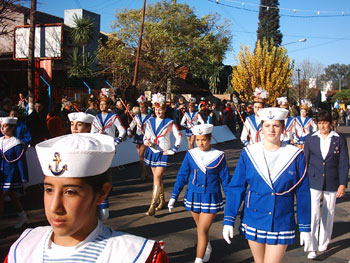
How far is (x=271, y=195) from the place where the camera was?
12.3 ft

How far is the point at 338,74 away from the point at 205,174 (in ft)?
368

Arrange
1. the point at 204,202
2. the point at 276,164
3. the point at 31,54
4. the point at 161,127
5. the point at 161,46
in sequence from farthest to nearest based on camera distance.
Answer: the point at 161,46
the point at 31,54
the point at 161,127
the point at 204,202
the point at 276,164

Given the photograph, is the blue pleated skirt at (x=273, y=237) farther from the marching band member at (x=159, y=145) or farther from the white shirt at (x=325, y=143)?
the marching band member at (x=159, y=145)

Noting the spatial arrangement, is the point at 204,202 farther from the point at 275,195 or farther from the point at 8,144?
the point at 8,144

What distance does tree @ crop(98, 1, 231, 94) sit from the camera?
32.3 m

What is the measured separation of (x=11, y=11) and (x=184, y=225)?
21.7 ft

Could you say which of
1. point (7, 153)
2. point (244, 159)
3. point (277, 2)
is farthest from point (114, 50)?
point (277, 2)

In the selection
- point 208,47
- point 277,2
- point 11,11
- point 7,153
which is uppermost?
point 277,2

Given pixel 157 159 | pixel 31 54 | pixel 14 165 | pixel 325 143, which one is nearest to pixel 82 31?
pixel 31 54

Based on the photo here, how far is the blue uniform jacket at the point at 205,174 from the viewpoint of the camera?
17.3 feet

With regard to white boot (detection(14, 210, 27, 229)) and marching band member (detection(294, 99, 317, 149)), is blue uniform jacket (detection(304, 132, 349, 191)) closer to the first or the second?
white boot (detection(14, 210, 27, 229))

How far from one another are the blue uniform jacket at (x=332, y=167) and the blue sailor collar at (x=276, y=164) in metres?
2.21

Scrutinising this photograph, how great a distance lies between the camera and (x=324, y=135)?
5914 millimetres

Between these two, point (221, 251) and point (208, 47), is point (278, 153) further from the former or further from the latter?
point (208, 47)
